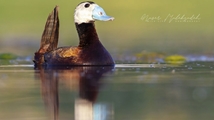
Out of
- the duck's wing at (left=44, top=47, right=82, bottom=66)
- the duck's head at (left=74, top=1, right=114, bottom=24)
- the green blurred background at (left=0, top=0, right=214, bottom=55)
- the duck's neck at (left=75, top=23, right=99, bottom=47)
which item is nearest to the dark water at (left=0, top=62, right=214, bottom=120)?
the duck's wing at (left=44, top=47, right=82, bottom=66)

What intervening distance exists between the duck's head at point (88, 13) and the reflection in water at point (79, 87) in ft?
4.15

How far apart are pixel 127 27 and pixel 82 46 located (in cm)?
1016

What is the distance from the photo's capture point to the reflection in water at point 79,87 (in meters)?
6.59

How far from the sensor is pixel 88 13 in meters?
12.5

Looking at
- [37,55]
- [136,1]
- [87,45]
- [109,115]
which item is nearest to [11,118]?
[109,115]

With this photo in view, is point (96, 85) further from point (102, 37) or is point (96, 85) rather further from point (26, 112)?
point (102, 37)

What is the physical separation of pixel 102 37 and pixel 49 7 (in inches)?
181

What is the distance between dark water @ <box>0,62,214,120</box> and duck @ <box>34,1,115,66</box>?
1.77 ft

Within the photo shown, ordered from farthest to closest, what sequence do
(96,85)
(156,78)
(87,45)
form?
(87,45), (156,78), (96,85)

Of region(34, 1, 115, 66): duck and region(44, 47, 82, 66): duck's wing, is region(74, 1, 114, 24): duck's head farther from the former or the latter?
region(44, 47, 82, 66): duck's wing

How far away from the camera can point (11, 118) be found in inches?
250

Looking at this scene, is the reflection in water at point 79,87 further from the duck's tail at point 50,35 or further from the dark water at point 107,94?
the duck's tail at point 50,35

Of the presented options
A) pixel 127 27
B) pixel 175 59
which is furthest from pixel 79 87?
pixel 127 27

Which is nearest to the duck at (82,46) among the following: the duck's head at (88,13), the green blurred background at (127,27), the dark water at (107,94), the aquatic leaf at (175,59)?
the duck's head at (88,13)
